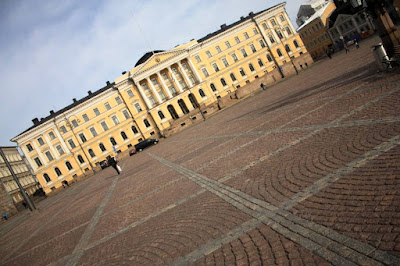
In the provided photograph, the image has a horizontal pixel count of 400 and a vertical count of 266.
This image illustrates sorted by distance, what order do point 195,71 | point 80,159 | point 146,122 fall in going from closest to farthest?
1. point 80,159
2. point 146,122
3. point 195,71

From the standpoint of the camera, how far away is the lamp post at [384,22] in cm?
1300

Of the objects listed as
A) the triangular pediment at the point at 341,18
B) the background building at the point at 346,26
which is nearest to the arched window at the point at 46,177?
the background building at the point at 346,26

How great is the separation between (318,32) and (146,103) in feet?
210

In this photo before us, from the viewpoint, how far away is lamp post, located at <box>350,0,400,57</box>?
1300 centimetres

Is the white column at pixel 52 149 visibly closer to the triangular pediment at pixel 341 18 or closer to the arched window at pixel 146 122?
the arched window at pixel 146 122

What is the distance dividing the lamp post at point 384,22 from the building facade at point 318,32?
72648mm

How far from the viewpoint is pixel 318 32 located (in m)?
83.2

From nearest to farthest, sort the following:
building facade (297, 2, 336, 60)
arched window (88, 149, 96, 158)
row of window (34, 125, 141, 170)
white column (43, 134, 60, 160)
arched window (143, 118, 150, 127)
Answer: white column (43, 134, 60, 160), row of window (34, 125, 141, 170), arched window (88, 149, 96, 158), arched window (143, 118, 150, 127), building facade (297, 2, 336, 60)

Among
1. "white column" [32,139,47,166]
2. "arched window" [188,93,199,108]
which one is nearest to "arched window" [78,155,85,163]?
"white column" [32,139,47,166]

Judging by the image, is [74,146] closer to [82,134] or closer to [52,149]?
[82,134]

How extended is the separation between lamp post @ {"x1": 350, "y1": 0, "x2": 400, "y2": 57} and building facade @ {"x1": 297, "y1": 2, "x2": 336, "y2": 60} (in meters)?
72.6

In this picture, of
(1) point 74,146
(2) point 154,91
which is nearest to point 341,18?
(2) point 154,91

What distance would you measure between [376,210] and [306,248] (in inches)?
47.4

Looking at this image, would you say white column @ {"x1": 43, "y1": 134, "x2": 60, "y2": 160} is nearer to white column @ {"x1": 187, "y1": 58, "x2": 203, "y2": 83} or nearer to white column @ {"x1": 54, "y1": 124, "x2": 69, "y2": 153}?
white column @ {"x1": 54, "y1": 124, "x2": 69, "y2": 153}
